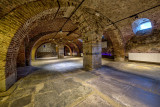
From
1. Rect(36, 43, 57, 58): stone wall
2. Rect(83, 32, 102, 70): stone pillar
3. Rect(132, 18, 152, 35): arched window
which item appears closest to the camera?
Rect(83, 32, 102, 70): stone pillar

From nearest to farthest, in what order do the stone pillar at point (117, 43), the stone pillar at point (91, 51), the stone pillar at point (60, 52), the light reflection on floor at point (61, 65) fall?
the stone pillar at point (91, 51) → the light reflection on floor at point (61, 65) → the stone pillar at point (117, 43) → the stone pillar at point (60, 52)

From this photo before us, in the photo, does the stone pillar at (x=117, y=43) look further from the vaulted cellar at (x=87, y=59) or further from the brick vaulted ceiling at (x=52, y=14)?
the brick vaulted ceiling at (x=52, y=14)

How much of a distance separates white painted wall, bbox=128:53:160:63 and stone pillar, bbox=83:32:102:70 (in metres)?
4.86

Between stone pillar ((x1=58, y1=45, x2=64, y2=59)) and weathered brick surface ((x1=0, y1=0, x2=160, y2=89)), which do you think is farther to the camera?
stone pillar ((x1=58, y1=45, x2=64, y2=59))

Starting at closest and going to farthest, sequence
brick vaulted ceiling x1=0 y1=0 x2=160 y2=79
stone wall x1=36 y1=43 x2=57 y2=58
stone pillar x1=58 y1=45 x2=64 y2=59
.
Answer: brick vaulted ceiling x1=0 y1=0 x2=160 y2=79 → stone pillar x1=58 y1=45 x2=64 y2=59 → stone wall x1=36 y1=43 x2=57 y2=58

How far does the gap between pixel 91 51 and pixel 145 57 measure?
19.1 ft

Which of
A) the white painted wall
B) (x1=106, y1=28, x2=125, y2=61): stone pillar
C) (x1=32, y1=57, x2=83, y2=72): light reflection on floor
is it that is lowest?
(x1=32, y1=57, x2=83, y2=72): light reflection on floor

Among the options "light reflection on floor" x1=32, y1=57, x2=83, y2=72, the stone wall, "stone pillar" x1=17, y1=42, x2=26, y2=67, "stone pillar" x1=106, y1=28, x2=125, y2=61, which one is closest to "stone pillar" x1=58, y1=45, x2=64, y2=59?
"light reflection on floor" x1=32, y1=57, x2=83, y2=72

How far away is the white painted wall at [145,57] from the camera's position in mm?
5434

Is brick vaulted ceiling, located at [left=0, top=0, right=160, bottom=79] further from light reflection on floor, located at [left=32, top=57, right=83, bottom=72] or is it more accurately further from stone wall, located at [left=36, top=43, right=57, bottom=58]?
stone wall, located at [left=36, top=43, right=57, bottom=58]

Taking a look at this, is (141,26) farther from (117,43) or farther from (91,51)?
(91,51)

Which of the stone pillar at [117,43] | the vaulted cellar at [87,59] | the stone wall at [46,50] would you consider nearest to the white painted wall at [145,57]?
the vaulted cellar at [87,59]

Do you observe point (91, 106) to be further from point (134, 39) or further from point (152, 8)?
point (134, 39)

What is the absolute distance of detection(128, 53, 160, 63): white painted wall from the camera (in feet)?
17.8
